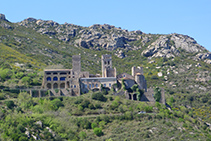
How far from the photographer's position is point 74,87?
9244 centimetres

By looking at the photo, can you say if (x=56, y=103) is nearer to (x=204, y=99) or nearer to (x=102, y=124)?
(x=102, y=124)

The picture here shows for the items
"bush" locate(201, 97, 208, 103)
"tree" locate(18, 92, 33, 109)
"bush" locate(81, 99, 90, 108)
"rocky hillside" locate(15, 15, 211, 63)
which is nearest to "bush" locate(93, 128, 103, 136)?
"bush" locate(81, 99, 90, 108)

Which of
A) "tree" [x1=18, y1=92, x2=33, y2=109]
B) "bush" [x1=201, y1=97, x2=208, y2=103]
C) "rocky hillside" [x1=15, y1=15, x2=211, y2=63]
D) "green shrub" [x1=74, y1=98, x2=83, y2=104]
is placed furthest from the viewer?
"rocky hillside" [x1=15, y1=15, x2=211, y2=63]

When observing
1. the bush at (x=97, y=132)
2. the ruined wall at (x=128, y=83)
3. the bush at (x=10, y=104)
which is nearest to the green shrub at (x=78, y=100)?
the bush at (x=97, y=132)

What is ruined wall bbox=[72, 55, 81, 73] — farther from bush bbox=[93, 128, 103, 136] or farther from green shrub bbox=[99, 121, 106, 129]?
bush bbox=[93, 128, 103, 136]

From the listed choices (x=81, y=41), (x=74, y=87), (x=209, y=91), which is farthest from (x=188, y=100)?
(x=81, y=41)

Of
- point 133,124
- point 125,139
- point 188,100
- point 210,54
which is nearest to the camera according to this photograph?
point 125,139

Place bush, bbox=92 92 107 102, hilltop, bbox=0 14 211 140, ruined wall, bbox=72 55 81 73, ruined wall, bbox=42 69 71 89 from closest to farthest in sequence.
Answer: hilltop, bbox=0 14 211 140 < bush, bbox=92 92 107 102 < ruined wall, bbox=42 69 71 89 < ruined wall, bbox=72 55 81 73

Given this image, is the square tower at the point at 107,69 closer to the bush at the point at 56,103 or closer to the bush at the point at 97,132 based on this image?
the bush at the point at 56,103

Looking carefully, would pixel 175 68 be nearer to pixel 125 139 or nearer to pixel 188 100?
pixel 188 100

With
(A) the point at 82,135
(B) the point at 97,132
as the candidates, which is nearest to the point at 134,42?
(B) the point at 97,132

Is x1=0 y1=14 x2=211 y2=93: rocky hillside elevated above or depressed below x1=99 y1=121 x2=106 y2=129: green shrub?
above

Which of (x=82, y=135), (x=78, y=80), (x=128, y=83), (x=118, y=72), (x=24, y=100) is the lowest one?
(x=82, y=135)

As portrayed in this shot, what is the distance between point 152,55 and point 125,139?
98917 mm
